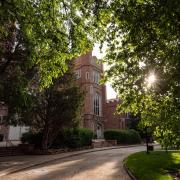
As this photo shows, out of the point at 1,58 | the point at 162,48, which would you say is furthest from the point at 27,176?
the point at 1,58

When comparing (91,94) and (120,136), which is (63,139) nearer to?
(120,136)

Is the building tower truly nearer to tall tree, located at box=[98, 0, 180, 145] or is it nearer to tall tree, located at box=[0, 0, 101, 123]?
tall tree, located at box=[98, 0, 180, 145]

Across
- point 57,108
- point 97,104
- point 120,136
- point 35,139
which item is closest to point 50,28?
point 57,108

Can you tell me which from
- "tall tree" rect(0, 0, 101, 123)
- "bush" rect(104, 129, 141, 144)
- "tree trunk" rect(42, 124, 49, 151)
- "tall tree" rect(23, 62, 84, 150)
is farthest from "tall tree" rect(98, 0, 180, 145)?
"bush" rect(104, 129, 141, 144)

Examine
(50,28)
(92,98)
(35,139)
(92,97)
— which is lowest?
(35,139)

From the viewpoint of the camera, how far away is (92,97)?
183 feet

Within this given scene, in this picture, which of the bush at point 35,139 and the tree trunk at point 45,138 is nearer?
the tree trunk at point 45,138

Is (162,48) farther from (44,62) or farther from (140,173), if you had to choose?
(140,173)

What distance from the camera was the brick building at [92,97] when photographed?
5422cm

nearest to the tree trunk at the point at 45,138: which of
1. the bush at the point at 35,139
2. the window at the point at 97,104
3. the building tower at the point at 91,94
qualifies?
the bush at the point at 35,139

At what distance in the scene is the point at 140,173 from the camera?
601 inches

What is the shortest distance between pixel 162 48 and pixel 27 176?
8882mm

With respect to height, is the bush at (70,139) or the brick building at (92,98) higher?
the brick building at (92,98)

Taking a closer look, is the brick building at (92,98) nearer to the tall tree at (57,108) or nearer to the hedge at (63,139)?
the hedge at (63,139)
